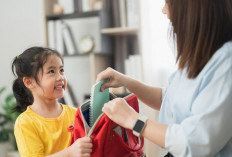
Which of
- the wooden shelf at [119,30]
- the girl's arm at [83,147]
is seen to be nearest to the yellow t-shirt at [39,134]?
the girl's arm at [83,147]

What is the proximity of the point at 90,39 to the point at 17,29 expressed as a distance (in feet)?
3.52

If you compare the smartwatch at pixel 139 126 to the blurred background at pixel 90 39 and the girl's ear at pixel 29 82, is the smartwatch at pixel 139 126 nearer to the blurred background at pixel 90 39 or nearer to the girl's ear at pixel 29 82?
the girl's ear at pixel 29 82

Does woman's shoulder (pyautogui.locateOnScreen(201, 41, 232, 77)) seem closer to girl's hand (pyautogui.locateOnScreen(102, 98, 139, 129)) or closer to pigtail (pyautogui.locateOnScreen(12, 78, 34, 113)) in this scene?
girl's hand (pyautogui.locateOnScreen(102, 98, 139, 129))

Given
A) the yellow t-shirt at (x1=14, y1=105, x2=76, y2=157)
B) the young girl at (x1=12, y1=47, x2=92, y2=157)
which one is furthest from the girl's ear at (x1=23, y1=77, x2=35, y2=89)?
the yellow t-shirt at (x1=14, y1=105, x2=76, y2=157)

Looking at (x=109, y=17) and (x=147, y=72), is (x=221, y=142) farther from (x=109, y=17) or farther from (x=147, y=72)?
(x=109, y=17)

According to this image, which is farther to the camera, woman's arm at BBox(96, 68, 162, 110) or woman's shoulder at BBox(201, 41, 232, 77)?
woman's arm at BBox(96, 68, 162, 110)

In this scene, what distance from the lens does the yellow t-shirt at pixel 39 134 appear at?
1260 millimetres

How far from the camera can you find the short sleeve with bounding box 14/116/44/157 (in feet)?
4.11

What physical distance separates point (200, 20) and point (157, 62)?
1.66 metres

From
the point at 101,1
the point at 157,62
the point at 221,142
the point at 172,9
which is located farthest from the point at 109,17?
the point at 221,142

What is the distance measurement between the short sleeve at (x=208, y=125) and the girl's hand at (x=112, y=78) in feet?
1.28

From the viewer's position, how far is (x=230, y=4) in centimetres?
105

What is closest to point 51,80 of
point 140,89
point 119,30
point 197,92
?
point 140,89

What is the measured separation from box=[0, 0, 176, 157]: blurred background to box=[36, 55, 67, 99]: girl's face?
43.0 inches
